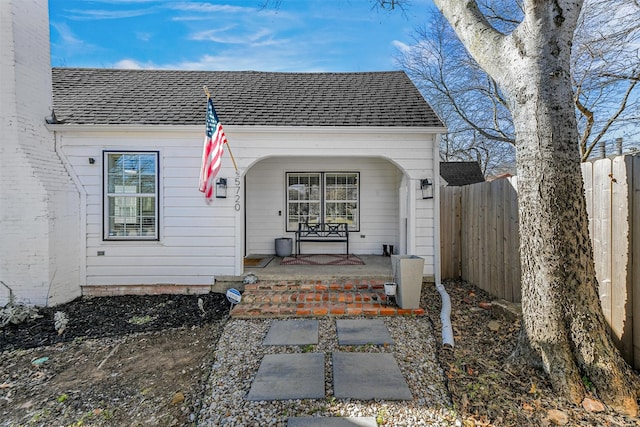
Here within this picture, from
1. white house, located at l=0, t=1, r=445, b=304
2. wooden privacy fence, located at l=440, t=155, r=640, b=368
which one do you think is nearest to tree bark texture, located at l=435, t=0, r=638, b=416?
wooden privacy fence, located at l=440, t=155, r=640, b=368

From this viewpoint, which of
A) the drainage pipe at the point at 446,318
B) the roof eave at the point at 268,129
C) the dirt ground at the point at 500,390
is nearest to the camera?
the dirt ground at the point at 500,390

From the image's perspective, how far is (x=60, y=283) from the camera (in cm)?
507

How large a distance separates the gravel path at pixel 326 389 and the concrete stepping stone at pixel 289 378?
0.06 m

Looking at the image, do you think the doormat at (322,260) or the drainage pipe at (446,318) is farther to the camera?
the doormat at (322,260)

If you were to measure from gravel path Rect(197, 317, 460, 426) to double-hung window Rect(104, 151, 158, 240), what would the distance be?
9.94 feet

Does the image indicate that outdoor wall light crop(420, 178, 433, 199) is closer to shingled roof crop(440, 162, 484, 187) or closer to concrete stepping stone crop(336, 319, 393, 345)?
concrete stepping stone crop(336, 319, 393, 345)

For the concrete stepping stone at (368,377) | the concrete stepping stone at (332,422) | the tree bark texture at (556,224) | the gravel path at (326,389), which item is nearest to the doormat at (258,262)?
the gravel path at (326,389)

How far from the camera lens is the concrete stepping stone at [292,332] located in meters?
3.62

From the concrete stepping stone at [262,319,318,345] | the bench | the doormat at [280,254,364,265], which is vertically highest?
the bench

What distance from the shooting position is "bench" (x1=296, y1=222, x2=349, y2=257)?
7492 mm

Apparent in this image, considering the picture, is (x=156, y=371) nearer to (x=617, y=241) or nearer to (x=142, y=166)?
(x=142, y=166)

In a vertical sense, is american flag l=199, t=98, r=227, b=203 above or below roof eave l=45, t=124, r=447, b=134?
below

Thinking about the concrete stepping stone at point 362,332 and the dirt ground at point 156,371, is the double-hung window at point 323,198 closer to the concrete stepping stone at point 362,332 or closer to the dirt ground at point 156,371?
the dirt ground at point 156,371

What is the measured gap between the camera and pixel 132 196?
18.5 feet
